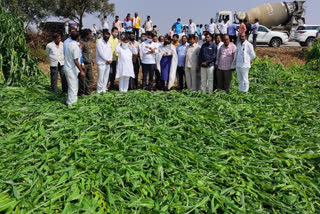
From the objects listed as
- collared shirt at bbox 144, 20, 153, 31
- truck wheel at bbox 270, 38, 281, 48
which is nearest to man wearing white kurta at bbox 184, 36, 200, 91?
collared shirt at bbox 144, 20, 153, 31

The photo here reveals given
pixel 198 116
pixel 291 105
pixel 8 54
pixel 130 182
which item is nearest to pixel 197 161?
pixel 130 182

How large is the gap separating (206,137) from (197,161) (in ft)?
2.43

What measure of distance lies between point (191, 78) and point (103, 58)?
242cm

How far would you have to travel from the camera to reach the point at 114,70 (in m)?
7.30

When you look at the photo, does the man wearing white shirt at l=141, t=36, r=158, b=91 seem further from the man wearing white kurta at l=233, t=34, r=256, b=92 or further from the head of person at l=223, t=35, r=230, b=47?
the man wearing white kurta at l=233, t=34, r=256, b=92

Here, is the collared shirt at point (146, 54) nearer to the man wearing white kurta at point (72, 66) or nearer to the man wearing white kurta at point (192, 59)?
the man wearing white kurta at point (192, 59)

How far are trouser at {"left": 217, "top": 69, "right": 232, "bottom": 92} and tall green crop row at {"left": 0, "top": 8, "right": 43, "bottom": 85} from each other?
4397 mm

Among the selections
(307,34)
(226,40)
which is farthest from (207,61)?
(307,34)

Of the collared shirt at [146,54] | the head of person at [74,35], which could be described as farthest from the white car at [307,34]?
A: the head of person at [74,35]

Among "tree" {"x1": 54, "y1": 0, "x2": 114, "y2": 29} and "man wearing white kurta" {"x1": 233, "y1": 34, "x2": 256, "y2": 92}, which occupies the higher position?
"tree" {"x1": 54, "y1": 0, "x2": 114, "y2": 29}

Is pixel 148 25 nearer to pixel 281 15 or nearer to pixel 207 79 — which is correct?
pixel 207 79

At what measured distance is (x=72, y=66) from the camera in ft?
16.6

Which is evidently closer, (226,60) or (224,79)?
(226,60)

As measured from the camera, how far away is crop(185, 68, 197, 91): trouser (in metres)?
7.35
